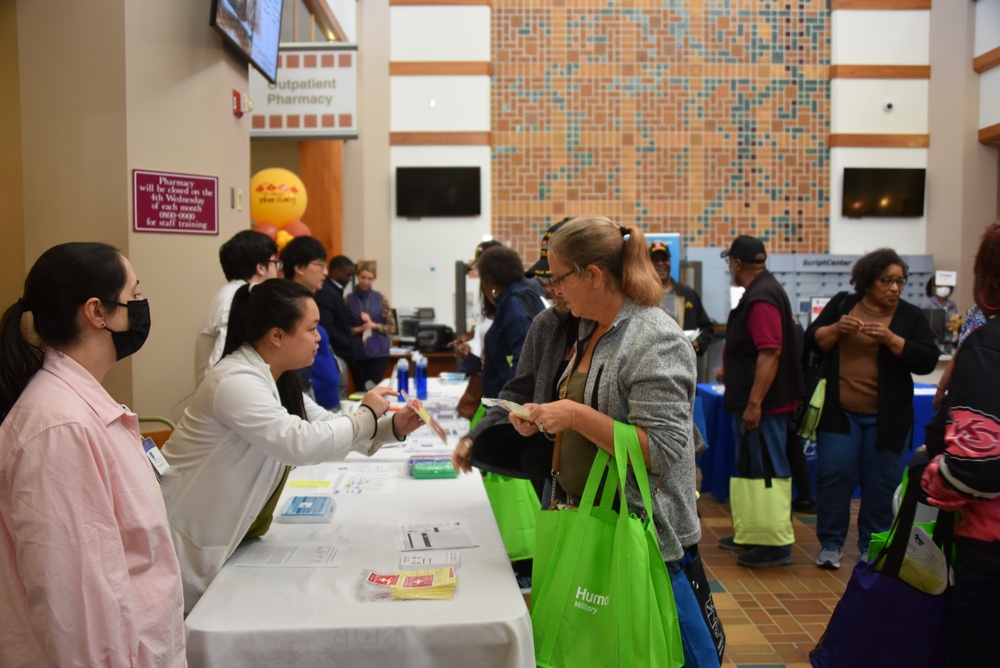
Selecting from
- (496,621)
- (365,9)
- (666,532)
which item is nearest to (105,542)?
(496,621)

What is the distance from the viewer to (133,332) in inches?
63.3

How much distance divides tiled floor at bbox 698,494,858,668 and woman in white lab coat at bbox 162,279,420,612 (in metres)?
2.09

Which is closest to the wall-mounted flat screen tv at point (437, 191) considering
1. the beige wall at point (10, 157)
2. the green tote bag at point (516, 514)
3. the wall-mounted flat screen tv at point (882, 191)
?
the wall-mounted flat screen tv at point (882, 191)

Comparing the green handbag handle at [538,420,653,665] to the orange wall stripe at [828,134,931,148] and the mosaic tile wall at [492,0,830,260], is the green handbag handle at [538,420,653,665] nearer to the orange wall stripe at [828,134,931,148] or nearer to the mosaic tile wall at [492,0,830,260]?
the mosaic tile wall at [492,0,830,260]

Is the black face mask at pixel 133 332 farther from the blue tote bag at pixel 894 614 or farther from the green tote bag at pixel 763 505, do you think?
the green tote bag at pixel 763 505

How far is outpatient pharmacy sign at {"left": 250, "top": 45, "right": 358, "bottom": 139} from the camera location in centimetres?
674

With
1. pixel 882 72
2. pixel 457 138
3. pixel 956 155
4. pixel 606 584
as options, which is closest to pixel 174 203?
pixel 606 584

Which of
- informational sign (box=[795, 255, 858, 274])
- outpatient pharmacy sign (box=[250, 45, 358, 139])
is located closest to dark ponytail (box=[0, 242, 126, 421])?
outpatient pharmacy sign (box=[250, 45, 358, 139])

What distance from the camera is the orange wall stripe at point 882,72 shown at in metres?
10.5

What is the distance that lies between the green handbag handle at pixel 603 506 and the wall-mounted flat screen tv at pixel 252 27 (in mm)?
3833

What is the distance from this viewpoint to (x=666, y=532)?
202 cm

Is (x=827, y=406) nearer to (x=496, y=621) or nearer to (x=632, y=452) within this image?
(x=632, y=452)

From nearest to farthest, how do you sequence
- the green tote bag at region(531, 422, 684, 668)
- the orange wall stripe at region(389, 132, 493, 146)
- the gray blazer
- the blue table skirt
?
the green tote bag at region(531, 422, 684, 668) < the gray blazer < the blue table skirt < the orange wall stripe at region(389, 132, 493, 146)

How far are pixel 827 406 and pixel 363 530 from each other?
9.19 feet
